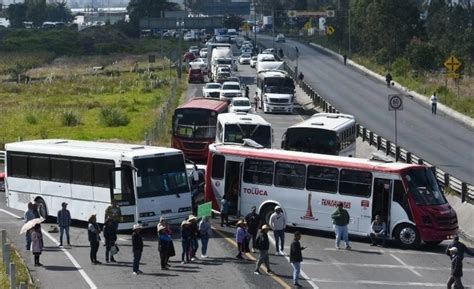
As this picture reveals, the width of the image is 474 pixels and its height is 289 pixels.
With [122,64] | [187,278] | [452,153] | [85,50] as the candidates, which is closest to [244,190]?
[187,278]

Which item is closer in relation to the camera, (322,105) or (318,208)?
(318,208)

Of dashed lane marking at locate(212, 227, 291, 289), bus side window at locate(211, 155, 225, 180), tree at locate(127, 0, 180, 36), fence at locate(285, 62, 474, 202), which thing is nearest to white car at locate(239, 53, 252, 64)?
fence at locate(285, 62, 474, 202)

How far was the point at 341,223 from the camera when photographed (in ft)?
98.9

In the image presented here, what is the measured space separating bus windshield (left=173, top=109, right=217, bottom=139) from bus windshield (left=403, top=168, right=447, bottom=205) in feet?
58.9

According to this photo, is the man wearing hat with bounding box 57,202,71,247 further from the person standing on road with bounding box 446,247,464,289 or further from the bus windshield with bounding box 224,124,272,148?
the bus windshield with bounding box 224,124,272,148

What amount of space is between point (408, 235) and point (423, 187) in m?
1.43

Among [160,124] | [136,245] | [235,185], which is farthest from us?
[160,124]

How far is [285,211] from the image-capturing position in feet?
108

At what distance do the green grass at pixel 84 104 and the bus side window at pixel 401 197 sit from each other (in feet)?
87.4

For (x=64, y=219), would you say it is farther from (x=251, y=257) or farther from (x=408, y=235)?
(x=408, y=235)

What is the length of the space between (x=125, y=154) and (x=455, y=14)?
94.1 m

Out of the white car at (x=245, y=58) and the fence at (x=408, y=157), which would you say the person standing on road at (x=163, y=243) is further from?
the white car at (x=245, y=58)

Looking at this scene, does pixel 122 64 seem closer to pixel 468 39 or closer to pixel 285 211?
pixel 468 39

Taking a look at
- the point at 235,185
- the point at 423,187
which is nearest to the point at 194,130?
the point at 235,185
